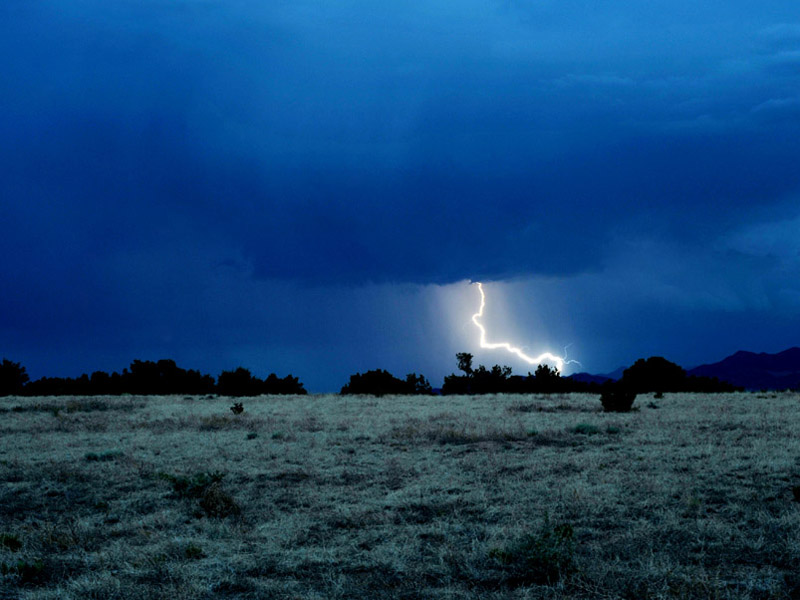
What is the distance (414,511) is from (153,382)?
187ft

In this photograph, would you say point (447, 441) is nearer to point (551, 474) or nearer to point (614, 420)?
point (551, 474)

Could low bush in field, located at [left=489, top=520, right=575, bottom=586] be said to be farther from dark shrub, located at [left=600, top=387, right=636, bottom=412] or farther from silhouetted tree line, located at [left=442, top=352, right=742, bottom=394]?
silhouetted tree line, located at [left=442, top=352, right=742, bottom=394]

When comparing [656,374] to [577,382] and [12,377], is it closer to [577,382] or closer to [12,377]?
[577,382]

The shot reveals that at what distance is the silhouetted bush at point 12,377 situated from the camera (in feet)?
194

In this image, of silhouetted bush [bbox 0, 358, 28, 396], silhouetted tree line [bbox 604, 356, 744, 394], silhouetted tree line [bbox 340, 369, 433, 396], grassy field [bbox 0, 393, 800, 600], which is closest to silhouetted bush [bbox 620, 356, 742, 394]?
silhouetted tree line [bbox 604, 356, 744, 394]

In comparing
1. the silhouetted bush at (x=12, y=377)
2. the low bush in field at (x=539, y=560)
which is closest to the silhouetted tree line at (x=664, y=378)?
the low bush in field at (x=539, y=560)

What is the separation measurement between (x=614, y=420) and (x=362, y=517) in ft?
52.8

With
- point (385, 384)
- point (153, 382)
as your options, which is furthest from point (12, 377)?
point (385, 384)

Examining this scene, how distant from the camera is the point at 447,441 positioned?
68.1 ft

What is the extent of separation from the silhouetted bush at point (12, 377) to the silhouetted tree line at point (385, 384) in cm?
3091

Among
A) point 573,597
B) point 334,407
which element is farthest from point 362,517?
point 334,407

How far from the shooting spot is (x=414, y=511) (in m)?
12.2

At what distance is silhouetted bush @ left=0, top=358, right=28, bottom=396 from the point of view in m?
59.0

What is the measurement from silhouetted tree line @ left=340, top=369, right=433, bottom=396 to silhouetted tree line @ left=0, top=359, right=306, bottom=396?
206 inches
